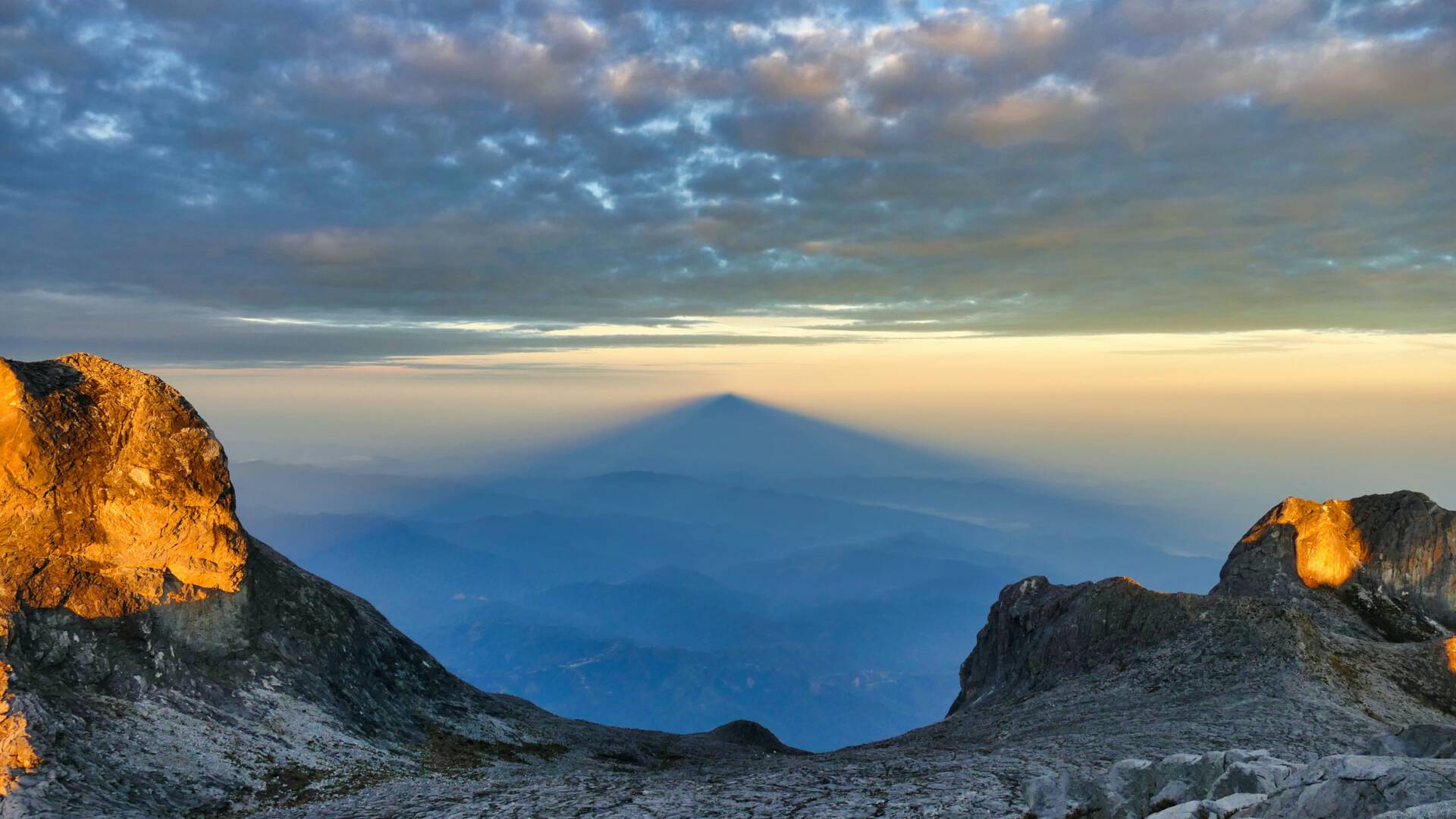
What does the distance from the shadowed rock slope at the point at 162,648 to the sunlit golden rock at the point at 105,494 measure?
0.35 ft

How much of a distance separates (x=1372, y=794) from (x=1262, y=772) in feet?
14.4

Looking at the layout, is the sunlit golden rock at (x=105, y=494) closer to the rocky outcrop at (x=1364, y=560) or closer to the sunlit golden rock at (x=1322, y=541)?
the rocky outcrop at (x=1364, y=560)

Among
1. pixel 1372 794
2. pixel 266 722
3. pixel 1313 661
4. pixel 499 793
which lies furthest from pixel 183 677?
pixel 1313 661

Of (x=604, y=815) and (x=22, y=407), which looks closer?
(x=604, y=815)

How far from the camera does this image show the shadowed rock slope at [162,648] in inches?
1594

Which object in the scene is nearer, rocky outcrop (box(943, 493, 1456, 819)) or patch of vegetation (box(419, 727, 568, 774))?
rocky outcrop (box(943, 493, 1456, 819))

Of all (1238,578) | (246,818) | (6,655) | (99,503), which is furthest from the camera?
(1238,578)

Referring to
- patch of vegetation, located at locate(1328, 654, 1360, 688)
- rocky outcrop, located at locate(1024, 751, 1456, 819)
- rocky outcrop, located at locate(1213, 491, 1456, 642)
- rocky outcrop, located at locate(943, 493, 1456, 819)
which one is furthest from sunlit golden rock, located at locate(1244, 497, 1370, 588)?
rocky outcrop, located at locate(1024, 751, 1456, 819)

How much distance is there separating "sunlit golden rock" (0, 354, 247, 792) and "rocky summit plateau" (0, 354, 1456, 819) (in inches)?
5.9

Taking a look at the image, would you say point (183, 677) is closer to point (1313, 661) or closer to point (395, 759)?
point (395, 759)

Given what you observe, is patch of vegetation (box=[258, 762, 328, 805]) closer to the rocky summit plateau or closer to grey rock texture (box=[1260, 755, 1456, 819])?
the rocky summit plateau

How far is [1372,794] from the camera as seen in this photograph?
16.4 m

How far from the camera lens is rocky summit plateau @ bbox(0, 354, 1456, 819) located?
104ft

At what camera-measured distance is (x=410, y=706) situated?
64.5 meters
